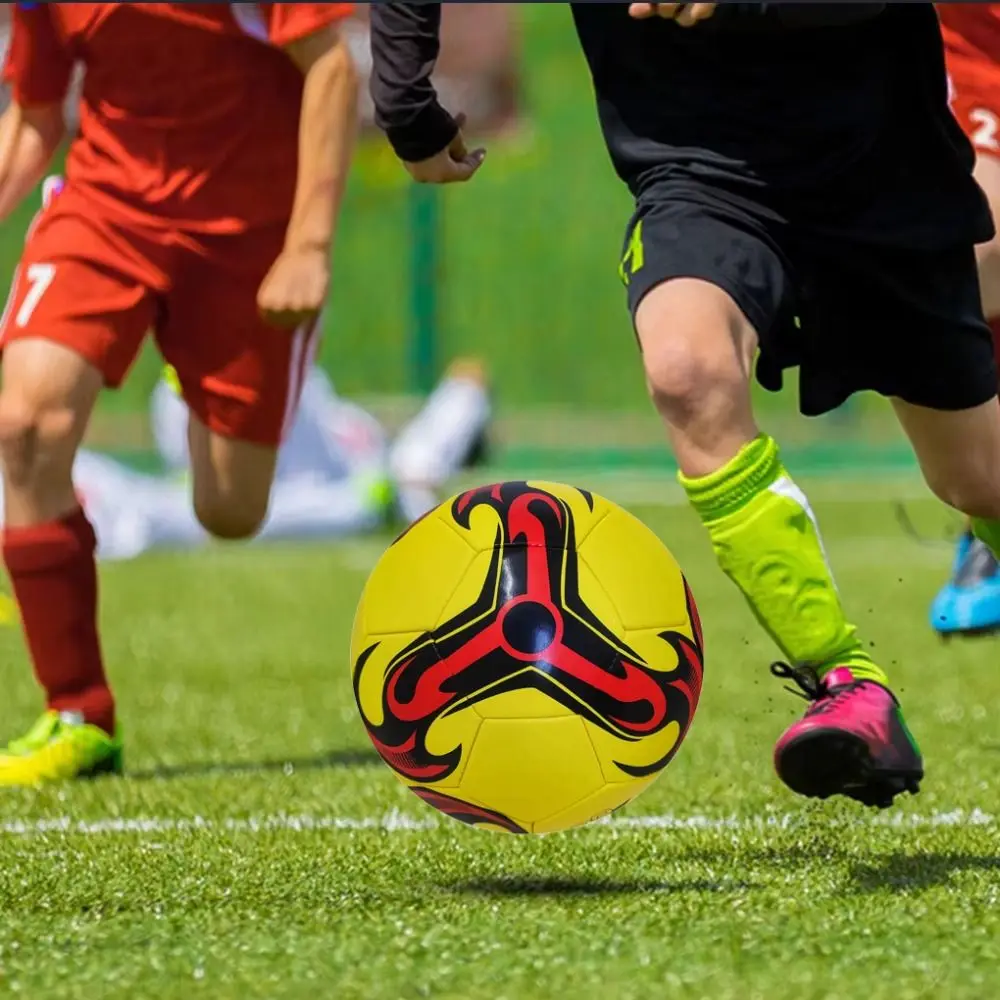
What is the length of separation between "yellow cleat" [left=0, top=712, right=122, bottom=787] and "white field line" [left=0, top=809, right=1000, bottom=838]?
534mm

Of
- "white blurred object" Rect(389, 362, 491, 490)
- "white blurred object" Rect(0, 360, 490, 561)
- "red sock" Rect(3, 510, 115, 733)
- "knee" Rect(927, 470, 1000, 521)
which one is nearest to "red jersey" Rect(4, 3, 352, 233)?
"red sock" Rect(3, 510, 115, 733)

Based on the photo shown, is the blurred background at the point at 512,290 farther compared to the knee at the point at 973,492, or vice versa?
the blurred background at the point at 512,290

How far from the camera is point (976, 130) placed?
5.31 metres

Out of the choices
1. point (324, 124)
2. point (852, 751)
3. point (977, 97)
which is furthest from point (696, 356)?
point (977, 97)

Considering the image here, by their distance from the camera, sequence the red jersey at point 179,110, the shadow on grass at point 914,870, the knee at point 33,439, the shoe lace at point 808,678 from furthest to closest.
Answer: the red jersey at point 179,110 → the knee at point 33,439 → the shoe lace at point 808,678 → the shadow on grass at point 914,870

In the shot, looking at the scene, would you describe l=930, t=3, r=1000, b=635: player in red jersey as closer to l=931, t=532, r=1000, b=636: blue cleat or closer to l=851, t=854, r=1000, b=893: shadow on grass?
l=931, t=532, r=1000, b=636: blue cleat

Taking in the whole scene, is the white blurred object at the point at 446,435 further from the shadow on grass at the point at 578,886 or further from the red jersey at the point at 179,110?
the shadow on grass at the point at 578,886

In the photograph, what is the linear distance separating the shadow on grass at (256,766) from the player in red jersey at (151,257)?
12cm

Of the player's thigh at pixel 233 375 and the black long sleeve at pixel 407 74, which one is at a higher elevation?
the black long sleeve at pixel 407 74

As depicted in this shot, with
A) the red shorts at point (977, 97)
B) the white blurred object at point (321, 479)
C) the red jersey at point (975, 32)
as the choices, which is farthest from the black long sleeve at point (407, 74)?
the white blurred object at point (321, 479)

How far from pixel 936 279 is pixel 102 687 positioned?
6.87 feet

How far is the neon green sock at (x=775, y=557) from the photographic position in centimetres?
316

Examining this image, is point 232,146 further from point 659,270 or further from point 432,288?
point 432,288

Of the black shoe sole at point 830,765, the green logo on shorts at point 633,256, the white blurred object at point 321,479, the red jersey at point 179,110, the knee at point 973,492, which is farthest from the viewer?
the white blurred object at point 321,479
